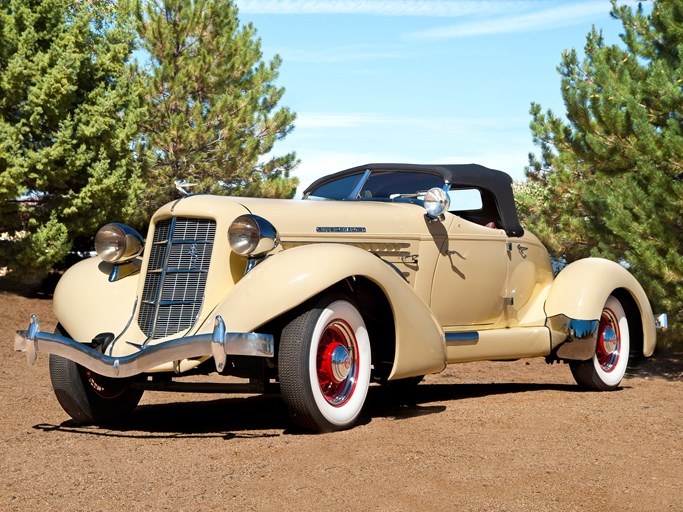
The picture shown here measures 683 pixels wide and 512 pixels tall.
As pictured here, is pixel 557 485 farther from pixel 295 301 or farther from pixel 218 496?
pixel 295 301

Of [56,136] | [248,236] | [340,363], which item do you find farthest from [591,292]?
[56,136]

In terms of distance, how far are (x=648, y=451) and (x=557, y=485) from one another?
1209 mm

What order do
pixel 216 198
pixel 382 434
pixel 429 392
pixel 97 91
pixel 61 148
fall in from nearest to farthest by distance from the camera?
pixel 382 434 → pixel 216 198 → pixel 429 392 → pixel 61 148 → pixel 97 91

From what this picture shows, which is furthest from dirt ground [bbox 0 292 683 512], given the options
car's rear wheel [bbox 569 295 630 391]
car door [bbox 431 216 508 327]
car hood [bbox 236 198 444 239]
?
car hood [bbox 236 198 444 239]

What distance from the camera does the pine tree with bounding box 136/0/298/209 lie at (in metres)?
21.0

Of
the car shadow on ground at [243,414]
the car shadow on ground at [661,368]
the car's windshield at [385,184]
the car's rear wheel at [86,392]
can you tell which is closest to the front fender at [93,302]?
the car's rear wheel at [86,392]

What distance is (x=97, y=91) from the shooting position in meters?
18.3

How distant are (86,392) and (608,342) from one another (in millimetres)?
4628

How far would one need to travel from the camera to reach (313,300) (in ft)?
19.1

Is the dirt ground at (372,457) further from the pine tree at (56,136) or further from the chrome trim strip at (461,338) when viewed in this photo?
the pine tree at (56,136)

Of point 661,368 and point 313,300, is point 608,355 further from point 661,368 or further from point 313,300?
point 661,368

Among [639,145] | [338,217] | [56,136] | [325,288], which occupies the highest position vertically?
[56,136]

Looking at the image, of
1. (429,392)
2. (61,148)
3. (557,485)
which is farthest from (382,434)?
(61,148)

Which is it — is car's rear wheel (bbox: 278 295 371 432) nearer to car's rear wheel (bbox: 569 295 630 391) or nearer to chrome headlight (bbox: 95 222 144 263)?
chrome headlight (bbox: 95 222 144 263)
